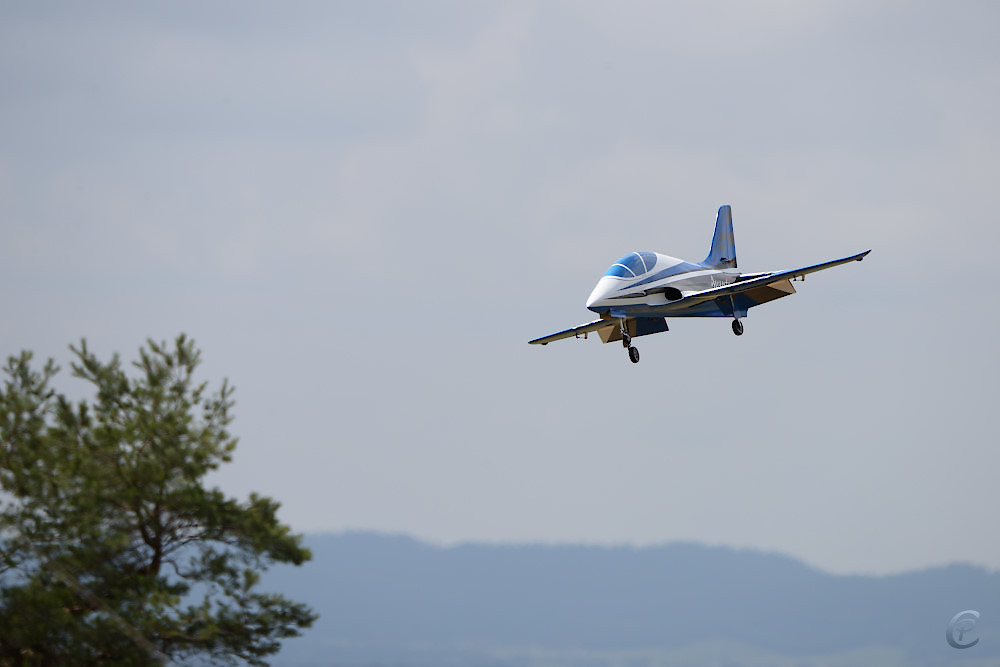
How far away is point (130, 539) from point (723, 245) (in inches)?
1073

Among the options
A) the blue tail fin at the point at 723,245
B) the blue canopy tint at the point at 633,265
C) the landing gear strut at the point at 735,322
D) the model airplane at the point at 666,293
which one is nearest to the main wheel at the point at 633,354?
the model airplane at the point at 666,293

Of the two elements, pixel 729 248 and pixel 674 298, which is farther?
pixel 729 248

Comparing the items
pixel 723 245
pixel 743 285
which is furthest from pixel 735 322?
pixel 723 245

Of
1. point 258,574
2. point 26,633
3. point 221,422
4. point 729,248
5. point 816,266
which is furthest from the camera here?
point 729,248

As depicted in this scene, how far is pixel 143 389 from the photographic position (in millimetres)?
37281

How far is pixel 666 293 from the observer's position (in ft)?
146

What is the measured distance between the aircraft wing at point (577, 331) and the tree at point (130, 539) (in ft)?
48.7

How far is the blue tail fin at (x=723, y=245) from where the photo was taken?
49.9 metres

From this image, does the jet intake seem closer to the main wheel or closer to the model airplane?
the model airplane

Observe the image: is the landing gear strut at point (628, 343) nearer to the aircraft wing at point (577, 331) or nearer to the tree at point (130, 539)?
the aircraft wing at point (577, 331)

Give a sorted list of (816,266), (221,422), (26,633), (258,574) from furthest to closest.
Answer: (816,266), (221,422), (258,574), (26,633)

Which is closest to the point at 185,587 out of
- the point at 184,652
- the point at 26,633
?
the point at 184,652

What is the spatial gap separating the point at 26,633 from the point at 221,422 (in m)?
8.22

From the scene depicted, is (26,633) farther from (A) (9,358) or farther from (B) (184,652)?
(A) (9,358)
